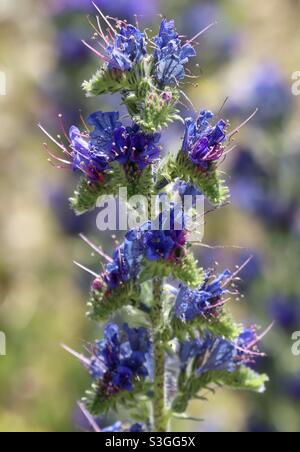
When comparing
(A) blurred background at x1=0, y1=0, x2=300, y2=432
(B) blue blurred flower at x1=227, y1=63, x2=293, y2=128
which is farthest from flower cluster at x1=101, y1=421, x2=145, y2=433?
(B) blue blurred flower at x1=227, y1=63, x2=293, y2=128

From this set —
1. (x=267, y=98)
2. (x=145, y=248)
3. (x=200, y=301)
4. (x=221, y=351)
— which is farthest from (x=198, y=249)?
(x=145, y=248)

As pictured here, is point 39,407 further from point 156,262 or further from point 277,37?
point 277,37

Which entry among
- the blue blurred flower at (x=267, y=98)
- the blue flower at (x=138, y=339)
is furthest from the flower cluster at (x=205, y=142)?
the blue blurred flower at (x=267, y=98)

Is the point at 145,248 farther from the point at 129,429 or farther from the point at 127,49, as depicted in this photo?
the point at 129,429

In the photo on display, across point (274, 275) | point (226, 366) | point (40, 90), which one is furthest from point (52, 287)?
point (226, 366)

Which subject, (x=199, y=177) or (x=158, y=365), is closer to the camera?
(x=199, y=177)

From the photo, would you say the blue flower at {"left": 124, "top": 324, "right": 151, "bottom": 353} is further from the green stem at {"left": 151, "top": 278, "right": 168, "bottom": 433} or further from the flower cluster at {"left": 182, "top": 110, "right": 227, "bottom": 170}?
the flower cluster at {"left": 182, "top": 110, "right": 227, "bottom": 170}
